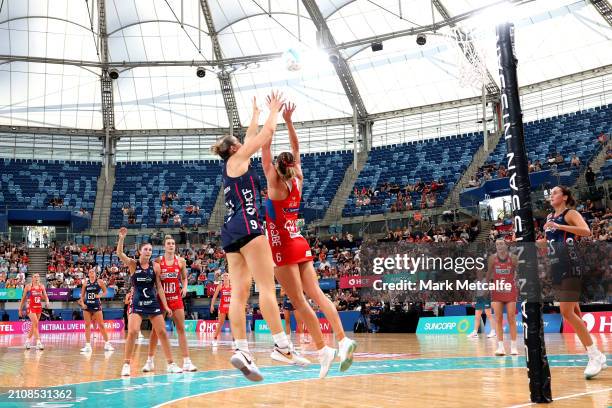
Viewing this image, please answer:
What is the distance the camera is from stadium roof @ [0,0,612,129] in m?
34.5

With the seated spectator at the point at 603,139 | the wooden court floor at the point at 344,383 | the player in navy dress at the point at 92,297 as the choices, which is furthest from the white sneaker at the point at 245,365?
the seated spectator at the point at 603,139

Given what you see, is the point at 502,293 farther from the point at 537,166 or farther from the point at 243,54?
the point at 243,54

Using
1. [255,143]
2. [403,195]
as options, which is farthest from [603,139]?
[255,143]

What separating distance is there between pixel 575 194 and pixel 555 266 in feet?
69.8

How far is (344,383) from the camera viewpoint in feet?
27.5

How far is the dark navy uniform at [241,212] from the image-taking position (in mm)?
6516

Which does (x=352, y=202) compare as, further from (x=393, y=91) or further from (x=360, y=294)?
(x=360, y=294)

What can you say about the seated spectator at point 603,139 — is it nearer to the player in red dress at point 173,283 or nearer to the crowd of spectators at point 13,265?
the player in red dress at point 173,283

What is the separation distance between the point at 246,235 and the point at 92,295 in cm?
1192

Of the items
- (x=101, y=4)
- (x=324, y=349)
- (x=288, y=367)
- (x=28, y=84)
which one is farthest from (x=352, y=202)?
(x=324, y=349)

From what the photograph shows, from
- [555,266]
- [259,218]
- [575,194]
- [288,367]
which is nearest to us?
[259,218]

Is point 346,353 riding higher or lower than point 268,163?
lower

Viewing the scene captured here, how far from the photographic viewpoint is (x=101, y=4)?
34.6 m

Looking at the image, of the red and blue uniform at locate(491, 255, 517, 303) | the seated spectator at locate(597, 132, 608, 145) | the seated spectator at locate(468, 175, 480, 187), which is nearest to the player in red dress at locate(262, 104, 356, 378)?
the red and blue uniform at locate(491, 255, 517, 303)
